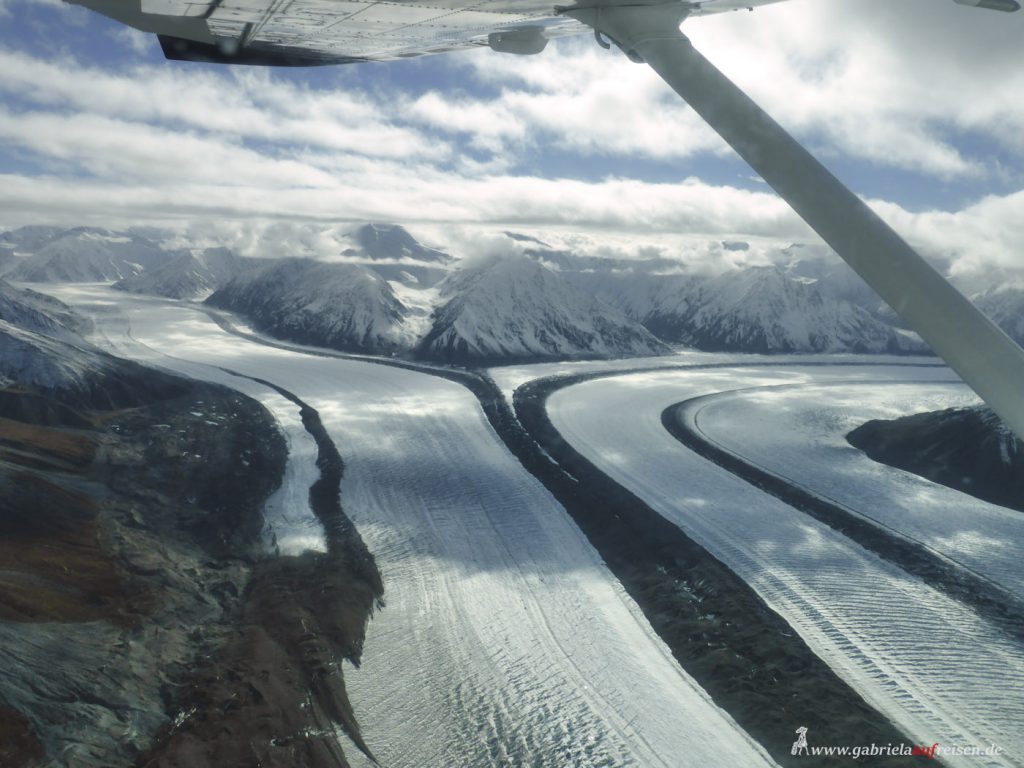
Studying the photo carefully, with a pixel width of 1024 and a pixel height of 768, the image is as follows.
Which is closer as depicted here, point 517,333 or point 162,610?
point 162,610

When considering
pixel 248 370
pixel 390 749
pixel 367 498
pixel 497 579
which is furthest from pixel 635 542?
pixel 248 370

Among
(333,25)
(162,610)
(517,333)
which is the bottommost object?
(162,610)

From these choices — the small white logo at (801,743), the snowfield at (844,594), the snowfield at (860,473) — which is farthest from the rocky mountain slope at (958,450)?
the small white logo at (801,743)

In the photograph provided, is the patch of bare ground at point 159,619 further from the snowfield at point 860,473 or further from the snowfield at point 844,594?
the snowfield at point 860,473

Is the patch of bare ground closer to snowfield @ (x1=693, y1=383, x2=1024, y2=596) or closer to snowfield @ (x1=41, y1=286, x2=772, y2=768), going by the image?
snowfield @ (x1=41, y1=286, x2=772, y2=768)

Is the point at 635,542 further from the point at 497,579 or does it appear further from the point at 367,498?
the point at 367,498

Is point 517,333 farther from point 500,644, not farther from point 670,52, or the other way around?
point 670,52

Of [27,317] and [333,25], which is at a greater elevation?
[333,25]

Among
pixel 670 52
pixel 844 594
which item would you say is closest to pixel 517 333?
pixel 844 594
